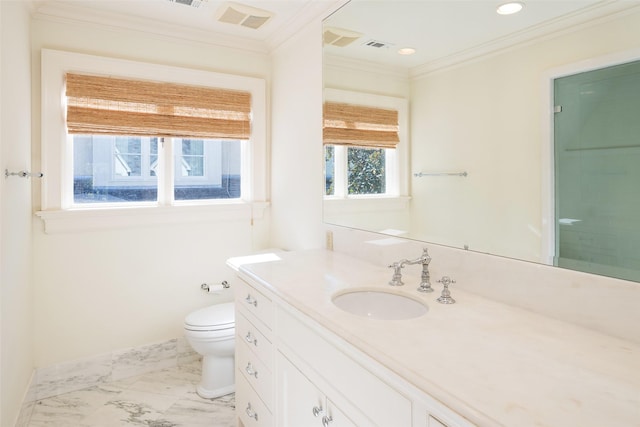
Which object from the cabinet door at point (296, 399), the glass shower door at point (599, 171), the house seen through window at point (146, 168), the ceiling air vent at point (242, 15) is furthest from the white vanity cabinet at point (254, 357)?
the ceiling air vent at point (242, 15)

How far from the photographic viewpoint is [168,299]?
2.73m

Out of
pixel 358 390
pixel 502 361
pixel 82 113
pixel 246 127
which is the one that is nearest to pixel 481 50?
pixel 502 361

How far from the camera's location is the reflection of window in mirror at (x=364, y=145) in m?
1.86

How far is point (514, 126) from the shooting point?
1.30m

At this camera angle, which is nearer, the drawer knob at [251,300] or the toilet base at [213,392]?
the drawer knob at [251,300]

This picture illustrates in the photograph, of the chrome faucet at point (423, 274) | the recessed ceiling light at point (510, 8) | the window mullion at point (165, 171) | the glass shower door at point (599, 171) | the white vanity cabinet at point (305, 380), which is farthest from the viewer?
the window mullion at point (165, 171)

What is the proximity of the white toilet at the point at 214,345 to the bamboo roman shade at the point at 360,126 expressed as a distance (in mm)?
1320

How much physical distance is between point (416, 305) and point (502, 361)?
1.75 ft

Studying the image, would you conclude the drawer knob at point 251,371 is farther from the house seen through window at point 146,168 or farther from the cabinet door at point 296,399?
the house seen through window at point 146,168

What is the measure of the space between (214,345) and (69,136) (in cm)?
164

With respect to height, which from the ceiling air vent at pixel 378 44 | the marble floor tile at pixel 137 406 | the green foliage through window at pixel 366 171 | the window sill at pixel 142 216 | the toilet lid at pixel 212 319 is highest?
the ceiling air vent at pixel 378 44

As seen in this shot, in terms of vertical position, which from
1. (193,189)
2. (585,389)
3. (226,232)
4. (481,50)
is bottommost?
(585,389)

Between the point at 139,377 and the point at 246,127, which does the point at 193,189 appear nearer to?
the point at 246,127

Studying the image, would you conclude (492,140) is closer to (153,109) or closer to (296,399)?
(296,399)
